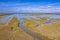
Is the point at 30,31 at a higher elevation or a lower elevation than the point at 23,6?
lower

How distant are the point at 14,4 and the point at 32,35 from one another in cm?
54

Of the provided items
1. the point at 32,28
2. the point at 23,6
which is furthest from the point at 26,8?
the point at 32,28

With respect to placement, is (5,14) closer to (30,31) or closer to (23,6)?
(23,6)

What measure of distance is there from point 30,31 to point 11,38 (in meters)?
0.30

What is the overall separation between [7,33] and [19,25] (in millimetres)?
218

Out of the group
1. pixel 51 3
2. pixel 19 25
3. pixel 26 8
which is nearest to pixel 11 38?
pixel 19 25

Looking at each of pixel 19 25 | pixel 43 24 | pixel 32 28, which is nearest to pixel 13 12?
pixel 19 25

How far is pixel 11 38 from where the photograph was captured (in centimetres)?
179

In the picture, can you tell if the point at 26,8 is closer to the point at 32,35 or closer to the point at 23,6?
the point at 23,6

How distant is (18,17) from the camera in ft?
5.95

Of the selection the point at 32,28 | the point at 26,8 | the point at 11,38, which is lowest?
the point at 11,38

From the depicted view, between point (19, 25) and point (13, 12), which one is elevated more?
point (13, 12)

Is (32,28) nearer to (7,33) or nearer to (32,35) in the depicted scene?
(32,35)

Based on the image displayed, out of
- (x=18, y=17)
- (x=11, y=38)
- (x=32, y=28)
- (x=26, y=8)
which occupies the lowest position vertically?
(x=11, y=38)
